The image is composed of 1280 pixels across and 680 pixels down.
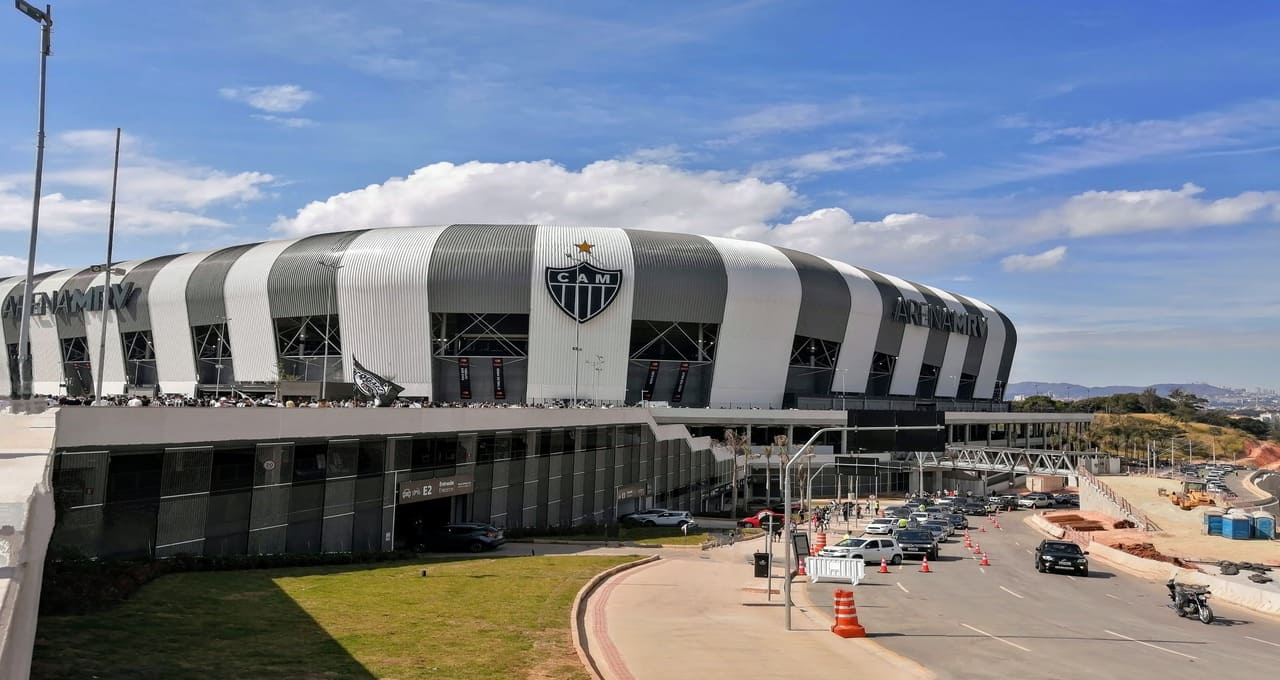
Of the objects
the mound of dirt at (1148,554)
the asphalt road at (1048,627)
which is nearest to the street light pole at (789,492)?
the asphalt road at (1048,627)

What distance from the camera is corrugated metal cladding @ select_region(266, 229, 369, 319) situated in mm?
90000

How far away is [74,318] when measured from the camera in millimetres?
110125

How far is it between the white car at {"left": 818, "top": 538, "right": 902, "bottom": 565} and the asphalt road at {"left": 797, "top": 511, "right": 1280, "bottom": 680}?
0.83 m

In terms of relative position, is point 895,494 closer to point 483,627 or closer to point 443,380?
point 443,380

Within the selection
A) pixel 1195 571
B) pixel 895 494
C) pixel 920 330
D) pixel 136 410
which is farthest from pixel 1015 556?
pixel 920 330

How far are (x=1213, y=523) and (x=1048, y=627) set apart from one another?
4339 centimetres

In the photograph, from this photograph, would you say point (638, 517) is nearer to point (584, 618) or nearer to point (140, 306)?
point (584, 618)

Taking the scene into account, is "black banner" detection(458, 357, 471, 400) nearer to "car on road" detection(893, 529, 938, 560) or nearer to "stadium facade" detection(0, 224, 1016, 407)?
"stadium facade" detection(0, 224, 1016, 407)

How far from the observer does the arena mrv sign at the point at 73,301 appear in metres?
104

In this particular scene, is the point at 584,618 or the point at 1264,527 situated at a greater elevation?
the point at 584,618

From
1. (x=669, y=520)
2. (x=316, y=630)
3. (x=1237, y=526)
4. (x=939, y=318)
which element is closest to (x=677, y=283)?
(x=669, y=520)

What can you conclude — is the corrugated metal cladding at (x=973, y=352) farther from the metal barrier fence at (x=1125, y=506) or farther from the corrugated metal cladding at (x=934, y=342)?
the metal barrier fence at (x=1125, y=506)

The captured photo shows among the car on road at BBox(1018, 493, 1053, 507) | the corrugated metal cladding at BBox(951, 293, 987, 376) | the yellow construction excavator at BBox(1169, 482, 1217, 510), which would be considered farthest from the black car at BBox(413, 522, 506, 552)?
the corrugated metal cladding at BBox(951, 293, 987, 376)

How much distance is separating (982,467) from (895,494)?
1013cm
